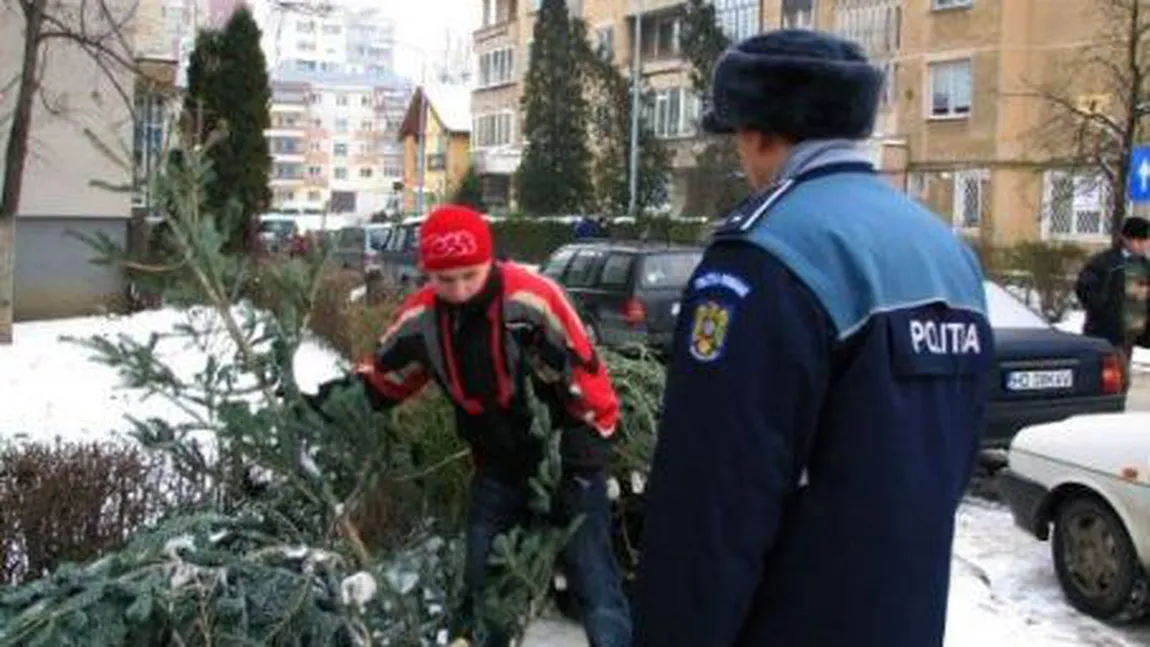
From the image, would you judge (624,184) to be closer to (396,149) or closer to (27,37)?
(27,37)

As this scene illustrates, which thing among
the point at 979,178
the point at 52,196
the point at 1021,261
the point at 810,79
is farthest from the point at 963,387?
the point at 979,178

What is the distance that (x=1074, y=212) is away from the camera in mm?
39281

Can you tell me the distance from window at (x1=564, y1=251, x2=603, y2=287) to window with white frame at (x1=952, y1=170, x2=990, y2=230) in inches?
1016

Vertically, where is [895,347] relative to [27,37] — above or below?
below

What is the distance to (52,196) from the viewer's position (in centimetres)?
2002

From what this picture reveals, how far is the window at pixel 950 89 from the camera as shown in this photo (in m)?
42.6

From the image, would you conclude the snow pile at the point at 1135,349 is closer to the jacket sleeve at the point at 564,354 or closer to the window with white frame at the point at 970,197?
the jacket sleeve at the point at 564,354

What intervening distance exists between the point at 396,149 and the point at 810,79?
11720 cm

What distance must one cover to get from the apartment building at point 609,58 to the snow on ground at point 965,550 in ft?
126

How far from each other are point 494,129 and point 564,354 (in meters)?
75.6

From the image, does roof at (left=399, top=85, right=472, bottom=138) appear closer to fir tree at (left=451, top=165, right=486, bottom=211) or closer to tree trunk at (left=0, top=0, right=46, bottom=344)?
fir tree at (left=451, top=165, right=486, bottom=211)

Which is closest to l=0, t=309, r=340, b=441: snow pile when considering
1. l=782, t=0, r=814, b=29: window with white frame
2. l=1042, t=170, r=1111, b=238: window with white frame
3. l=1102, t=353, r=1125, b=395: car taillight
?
l=1102, t=353, r=1125, b=395: car taillight

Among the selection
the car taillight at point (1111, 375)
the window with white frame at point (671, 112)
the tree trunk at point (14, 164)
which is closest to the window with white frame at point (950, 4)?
the window with white frame at point (671, 112)

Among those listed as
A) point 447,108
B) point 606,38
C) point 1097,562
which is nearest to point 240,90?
point 1097,562
